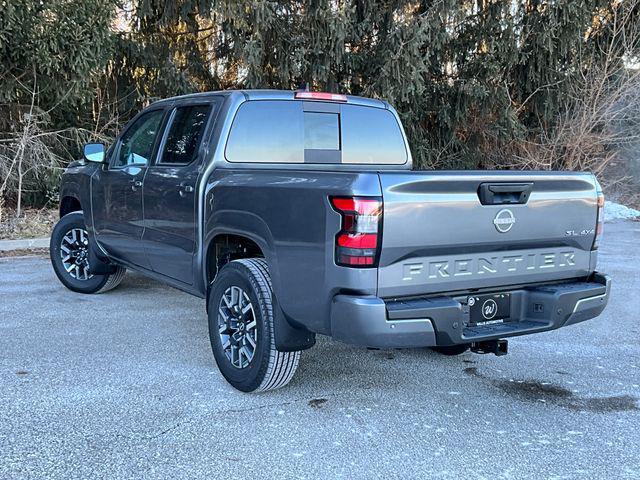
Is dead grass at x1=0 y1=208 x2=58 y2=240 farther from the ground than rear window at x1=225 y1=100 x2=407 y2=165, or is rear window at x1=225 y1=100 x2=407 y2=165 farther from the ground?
rear window at x1=225 y1=100 x2=407 y2=165

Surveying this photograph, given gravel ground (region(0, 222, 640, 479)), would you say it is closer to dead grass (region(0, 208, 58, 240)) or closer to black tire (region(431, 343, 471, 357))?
black tire (region(431, 343, 471, 357))

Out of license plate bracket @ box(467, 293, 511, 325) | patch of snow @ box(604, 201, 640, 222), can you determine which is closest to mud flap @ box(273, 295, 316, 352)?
license plate bracket @ box(467, 293, 511, 325)

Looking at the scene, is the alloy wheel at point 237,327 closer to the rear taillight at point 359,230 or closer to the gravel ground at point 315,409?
the gravel ground at point 315,409

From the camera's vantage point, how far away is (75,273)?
6648mm

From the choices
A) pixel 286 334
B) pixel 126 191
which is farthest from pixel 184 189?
pixel 286 334

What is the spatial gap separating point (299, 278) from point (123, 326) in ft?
8.61

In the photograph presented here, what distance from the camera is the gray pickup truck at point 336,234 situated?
324 cm

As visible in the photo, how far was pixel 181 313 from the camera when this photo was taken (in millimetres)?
6004

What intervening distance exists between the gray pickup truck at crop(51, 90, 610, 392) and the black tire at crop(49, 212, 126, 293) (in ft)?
4.32

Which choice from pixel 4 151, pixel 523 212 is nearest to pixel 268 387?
pixel 523 212

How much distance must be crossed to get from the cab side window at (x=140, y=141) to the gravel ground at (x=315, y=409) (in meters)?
1.45

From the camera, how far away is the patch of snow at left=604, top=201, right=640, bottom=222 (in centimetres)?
1465

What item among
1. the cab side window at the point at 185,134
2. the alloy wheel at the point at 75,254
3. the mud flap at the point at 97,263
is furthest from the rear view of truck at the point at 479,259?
the alloy wheel at the point at 75,254

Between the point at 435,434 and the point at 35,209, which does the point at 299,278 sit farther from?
the point at 35,209
